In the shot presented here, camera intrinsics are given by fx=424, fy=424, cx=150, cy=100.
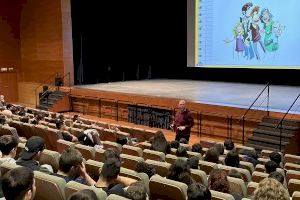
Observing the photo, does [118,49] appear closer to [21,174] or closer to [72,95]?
[72,95]

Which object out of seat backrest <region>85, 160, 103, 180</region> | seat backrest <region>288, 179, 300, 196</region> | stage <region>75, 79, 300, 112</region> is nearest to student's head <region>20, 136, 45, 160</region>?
seat backrest <region>85, 160, 103, 180</region>

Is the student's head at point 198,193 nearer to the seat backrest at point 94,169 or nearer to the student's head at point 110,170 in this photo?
the student's head at point 110,170

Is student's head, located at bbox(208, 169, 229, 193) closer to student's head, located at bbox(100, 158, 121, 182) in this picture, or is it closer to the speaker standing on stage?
student's head, located at bbox(100, 158, 121, 182)

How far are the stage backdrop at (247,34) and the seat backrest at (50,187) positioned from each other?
476 inches

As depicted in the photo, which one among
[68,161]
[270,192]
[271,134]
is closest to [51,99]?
[271,134]

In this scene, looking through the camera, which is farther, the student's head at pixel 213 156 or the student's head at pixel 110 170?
the student's head at pixel 213 156

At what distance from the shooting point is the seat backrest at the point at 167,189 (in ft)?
12.0

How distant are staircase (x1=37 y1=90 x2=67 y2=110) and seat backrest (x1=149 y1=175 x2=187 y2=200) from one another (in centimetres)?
1343

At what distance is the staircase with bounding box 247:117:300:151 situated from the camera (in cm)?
985

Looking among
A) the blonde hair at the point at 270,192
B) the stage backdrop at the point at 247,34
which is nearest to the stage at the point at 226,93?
the stage backdrop at the point at 247,34

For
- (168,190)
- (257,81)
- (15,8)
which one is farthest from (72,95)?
(168,190)

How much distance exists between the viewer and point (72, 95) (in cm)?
1705

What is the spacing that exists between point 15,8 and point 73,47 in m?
3.83

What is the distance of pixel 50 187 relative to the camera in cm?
347
